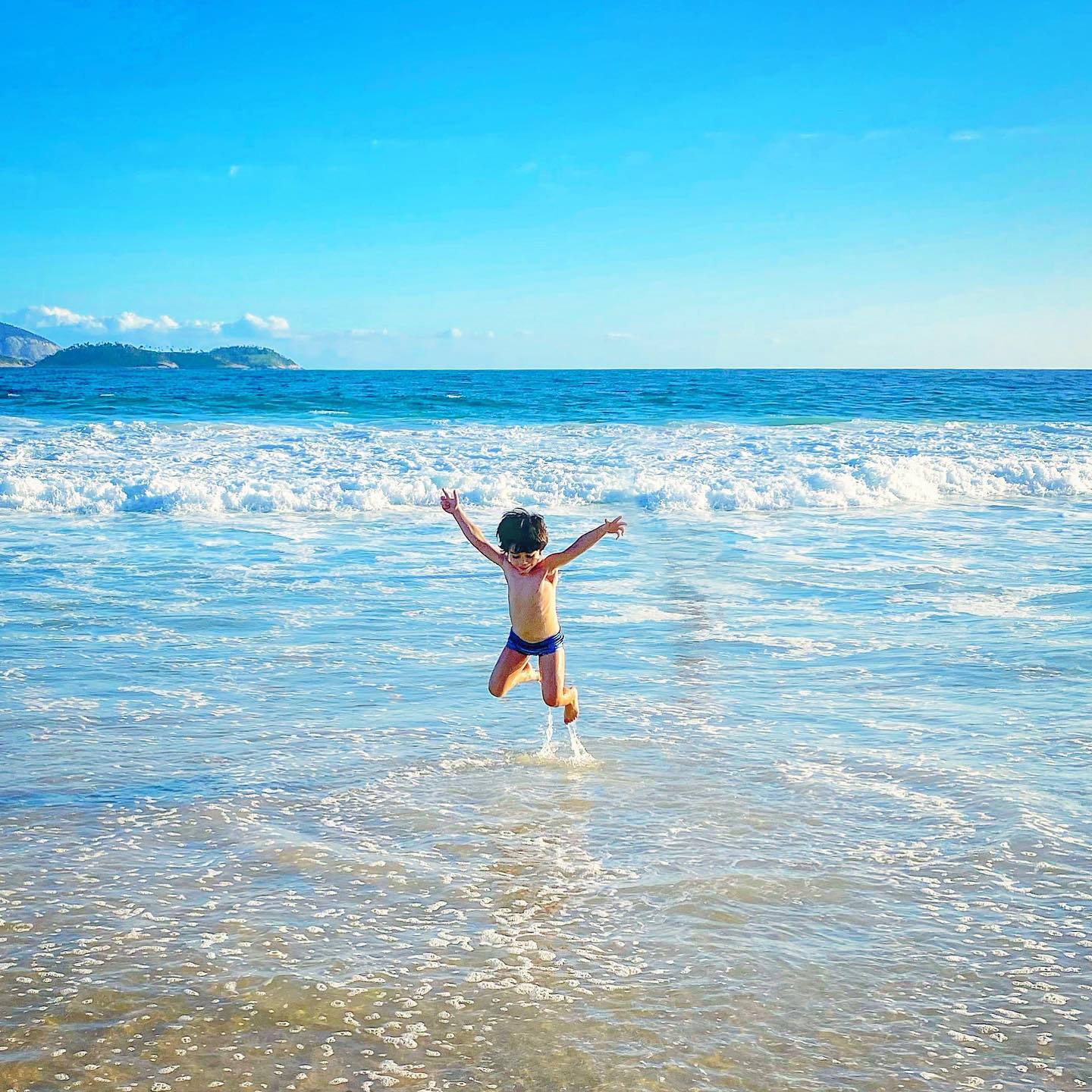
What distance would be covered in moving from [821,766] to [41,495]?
14471mm

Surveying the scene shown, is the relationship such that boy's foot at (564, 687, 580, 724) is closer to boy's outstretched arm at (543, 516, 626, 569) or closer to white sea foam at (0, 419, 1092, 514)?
boy's outstretched arm at (543, 516, 626, 569)

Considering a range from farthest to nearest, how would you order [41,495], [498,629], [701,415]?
1. [701,415]
2. [41,495]
3. [498,629]

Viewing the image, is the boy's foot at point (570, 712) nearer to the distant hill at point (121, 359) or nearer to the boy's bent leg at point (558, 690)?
the boy's bent leg at point (558, 690)

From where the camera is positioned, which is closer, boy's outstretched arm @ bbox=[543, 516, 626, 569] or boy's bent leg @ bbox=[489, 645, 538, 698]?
boy's outstretched arm @ bbox=[543, 516, 626, 569]

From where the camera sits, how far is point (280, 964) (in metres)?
3.72

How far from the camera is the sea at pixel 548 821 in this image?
10.9 feet

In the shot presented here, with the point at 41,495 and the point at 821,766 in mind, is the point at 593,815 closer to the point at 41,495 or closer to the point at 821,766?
the point at 821,766

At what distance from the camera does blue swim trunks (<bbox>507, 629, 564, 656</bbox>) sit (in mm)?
6141

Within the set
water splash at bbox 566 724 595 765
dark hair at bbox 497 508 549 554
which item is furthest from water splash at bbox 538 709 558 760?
dark hair at bbox 497 508 549 554

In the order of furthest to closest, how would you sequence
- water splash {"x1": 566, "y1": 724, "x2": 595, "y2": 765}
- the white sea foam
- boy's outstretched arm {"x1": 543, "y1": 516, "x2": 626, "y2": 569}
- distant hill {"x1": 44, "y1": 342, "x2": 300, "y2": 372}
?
distant hill {"x1": 44, "y1": 342, "x2": 300, "y2": 372} < the white sea foam < water splash {"x1": 566, "y1": 724, "x2": 595, "y2": 765} < boy's outstretched arm {"x1": 543, "y1": 516, "x2": 626, "y2": 569}

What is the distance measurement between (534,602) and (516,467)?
15615mm

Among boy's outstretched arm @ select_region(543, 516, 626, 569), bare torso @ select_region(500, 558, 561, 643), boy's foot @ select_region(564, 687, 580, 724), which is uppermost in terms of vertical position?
boy's outstretched arm @ select_region(543, 516, 626, 569)

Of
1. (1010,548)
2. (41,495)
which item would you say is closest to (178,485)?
(41,495)

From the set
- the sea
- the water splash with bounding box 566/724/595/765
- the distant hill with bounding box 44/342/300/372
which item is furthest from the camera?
the distant hill with bounding box 44/342/300/372
